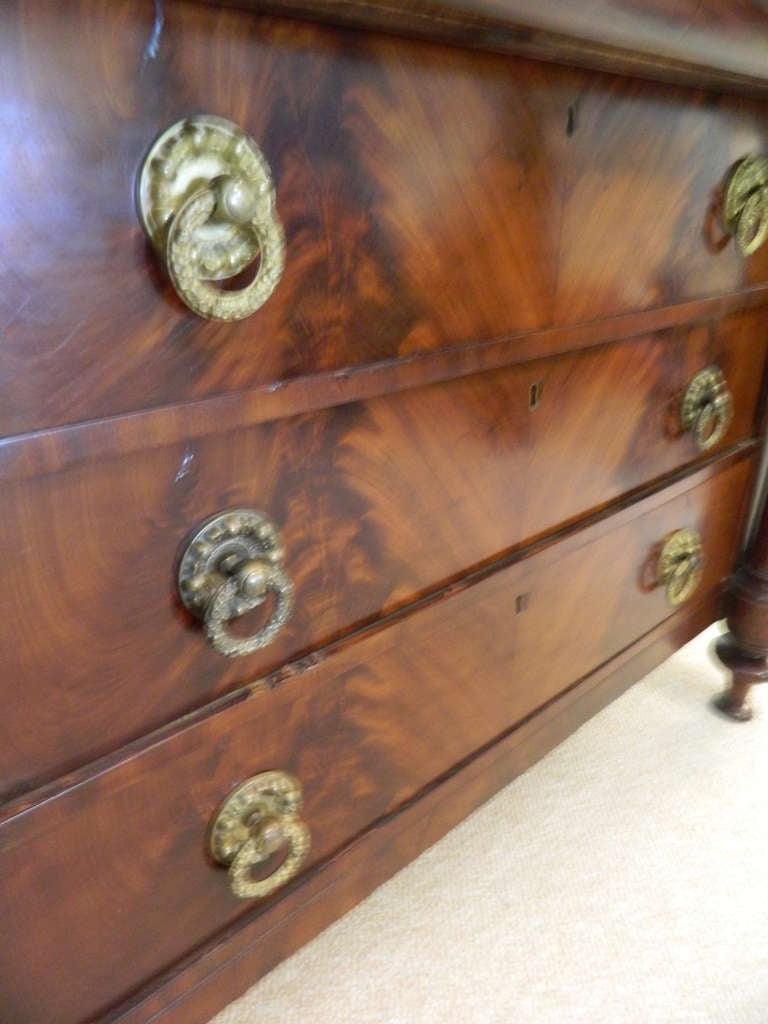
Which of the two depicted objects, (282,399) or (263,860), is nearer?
(282,399)

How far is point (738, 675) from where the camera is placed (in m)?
1.05

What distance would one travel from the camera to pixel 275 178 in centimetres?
39

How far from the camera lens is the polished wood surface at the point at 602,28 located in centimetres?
38

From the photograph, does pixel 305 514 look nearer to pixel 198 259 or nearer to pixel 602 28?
pixel 198 259

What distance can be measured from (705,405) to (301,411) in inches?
19.9

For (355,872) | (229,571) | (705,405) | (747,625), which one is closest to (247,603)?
(229,571)

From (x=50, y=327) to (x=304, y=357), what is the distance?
5.5 inches

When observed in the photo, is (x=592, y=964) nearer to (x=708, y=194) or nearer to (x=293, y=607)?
(x=293, y=607)

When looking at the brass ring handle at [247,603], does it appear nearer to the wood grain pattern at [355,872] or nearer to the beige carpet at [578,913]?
the wood grain pattern at [355,872]

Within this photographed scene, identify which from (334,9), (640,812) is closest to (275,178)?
(334,9)

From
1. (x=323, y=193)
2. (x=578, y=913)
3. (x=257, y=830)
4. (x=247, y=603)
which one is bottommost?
(x=578, y=913)

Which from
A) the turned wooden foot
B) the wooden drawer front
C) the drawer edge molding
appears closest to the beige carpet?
the turned wooden foot

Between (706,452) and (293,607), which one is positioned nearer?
(293,607)

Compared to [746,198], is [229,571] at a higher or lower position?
lower
